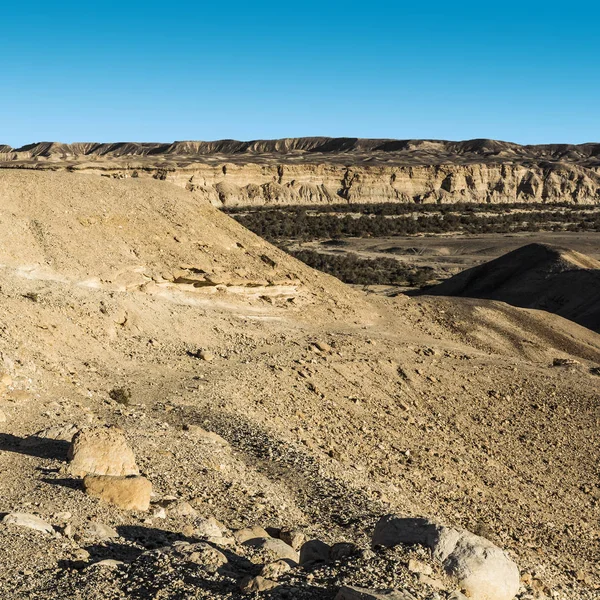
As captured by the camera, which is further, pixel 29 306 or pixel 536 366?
pixel 536 366

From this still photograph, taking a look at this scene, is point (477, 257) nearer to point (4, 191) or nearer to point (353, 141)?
point (4, 191)

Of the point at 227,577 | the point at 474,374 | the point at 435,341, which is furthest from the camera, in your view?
the point at 435,341

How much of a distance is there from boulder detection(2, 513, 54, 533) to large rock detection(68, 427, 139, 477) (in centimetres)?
153

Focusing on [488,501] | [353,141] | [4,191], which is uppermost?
[353,141]

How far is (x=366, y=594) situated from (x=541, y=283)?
2942 centimetres

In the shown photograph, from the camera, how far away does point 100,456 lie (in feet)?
29.0

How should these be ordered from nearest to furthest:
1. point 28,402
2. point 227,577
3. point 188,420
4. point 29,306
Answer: point 227,577
point 28,402
point 188,420
point 29,306

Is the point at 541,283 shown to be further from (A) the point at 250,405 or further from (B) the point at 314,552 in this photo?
(B) the point at 314,552

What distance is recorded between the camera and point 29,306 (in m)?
15.2

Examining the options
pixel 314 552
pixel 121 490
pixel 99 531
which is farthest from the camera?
pixel 121 490

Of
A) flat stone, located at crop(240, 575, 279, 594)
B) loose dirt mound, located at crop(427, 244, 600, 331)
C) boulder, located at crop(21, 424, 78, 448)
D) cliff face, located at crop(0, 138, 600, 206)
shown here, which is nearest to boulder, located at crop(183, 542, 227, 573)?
flat stone, located at crop(240, 575, 279, 594)

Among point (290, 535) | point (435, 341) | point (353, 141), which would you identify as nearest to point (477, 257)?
point (435, 341)

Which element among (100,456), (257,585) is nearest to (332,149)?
(100,456)

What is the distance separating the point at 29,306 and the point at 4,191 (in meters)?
5.72
